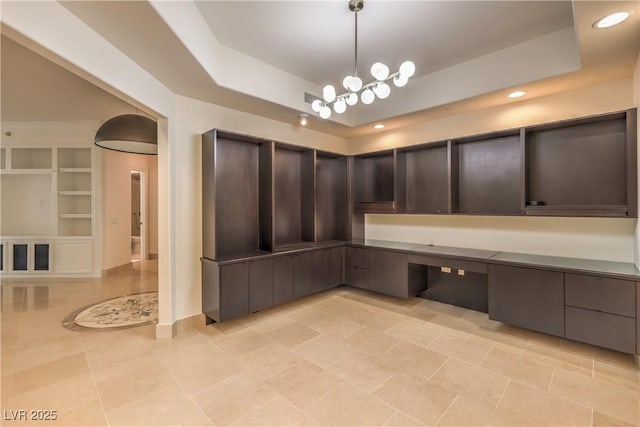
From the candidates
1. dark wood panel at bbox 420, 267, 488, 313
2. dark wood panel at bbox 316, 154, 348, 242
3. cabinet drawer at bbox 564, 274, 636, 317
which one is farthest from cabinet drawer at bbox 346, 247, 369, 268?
cabinet drawer at bbox 564, 274, 636, 317

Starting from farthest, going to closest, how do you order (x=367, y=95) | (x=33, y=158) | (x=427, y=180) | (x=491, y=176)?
(x=33, y=158) → (x=427, y=180) → (x=491, y=176) → (x=367, y=95)

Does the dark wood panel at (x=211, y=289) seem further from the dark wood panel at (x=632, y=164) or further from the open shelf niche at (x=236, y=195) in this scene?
the dark wood panel at (x=632, y=164)

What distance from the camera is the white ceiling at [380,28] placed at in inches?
103

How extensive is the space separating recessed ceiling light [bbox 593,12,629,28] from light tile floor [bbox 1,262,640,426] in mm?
2793

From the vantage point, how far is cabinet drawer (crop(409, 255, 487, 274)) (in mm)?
3471

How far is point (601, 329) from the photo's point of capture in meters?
2.70

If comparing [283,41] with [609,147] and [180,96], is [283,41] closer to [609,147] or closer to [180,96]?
[180,96]

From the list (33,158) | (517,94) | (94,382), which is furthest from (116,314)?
(517,94)

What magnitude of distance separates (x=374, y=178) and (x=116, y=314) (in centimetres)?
441

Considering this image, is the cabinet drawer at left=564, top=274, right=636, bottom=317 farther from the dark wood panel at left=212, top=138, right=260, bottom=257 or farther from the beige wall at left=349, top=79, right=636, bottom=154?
the dark wood panel at left=212, top=138, right=260, bottom=257

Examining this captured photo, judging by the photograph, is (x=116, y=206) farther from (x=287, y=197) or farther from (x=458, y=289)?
(x=458, y=289)

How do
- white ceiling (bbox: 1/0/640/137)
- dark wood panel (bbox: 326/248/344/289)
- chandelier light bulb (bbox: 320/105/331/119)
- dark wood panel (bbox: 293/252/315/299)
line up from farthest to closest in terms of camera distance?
dark wood panel (bbox: 326/248/344/289), dark wood panel (bbox: 293/252/315/299), chandelier light bulb (bbox: 320/105/331/119), white ceiling (bbox: 1/0/640/137)

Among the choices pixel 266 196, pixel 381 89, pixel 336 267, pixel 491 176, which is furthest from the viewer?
pixel 336 267

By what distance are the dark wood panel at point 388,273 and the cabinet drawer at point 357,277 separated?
9cm
